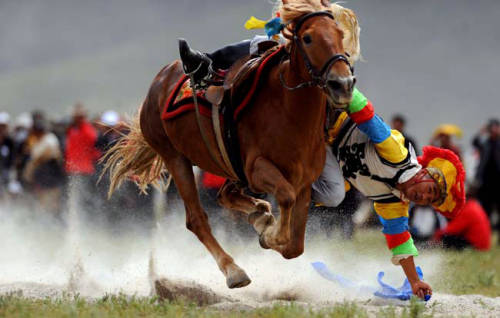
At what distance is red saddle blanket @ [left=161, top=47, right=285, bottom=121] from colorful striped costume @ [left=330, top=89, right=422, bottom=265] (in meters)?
0.62

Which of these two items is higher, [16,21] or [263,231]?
[16,21]

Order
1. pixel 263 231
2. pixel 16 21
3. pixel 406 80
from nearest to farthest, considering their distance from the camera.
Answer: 1. pixel 263 231
2. pixel 406 80
3. pixel 16 21

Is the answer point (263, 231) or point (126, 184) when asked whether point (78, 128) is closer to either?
point (126, 184)

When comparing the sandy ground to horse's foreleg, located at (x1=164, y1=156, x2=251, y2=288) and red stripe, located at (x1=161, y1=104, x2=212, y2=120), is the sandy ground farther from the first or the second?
red stripe, located at (x1=161, y1=104, x2=212, y2=120)

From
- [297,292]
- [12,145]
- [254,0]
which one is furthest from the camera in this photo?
[254,0]

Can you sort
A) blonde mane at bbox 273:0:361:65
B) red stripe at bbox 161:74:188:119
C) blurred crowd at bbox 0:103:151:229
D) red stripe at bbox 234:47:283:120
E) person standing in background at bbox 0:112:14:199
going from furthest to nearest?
1. person standing in background at bbox 0:112:14:199
2. blurred crowd at bbox 0:103:151:229
3. red stripe at bbox 161:74:188:119
4. red stripe at bbox 234:47:283:120
5. blonde mane at bbox 273:0:361:65

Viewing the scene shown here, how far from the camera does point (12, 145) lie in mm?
14125

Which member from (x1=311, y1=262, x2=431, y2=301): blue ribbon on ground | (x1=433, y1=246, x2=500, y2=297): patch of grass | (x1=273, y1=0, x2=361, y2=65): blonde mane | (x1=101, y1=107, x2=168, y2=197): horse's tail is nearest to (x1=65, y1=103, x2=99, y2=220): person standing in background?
(x1=101, y1=107, x2=168, y2=197): horse's tail

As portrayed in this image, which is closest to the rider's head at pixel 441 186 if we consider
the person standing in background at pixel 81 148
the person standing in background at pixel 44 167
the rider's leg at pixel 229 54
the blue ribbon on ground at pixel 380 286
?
the blue ribbon on ground at pixel 380 286

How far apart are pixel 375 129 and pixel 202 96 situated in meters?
1.26

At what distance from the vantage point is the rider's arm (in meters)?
5.36

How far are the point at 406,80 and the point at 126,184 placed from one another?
15.0 meters

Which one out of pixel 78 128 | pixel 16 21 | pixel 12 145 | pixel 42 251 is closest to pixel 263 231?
pixel 42 251

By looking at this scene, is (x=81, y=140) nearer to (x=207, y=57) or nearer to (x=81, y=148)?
(x=81, y=148)
